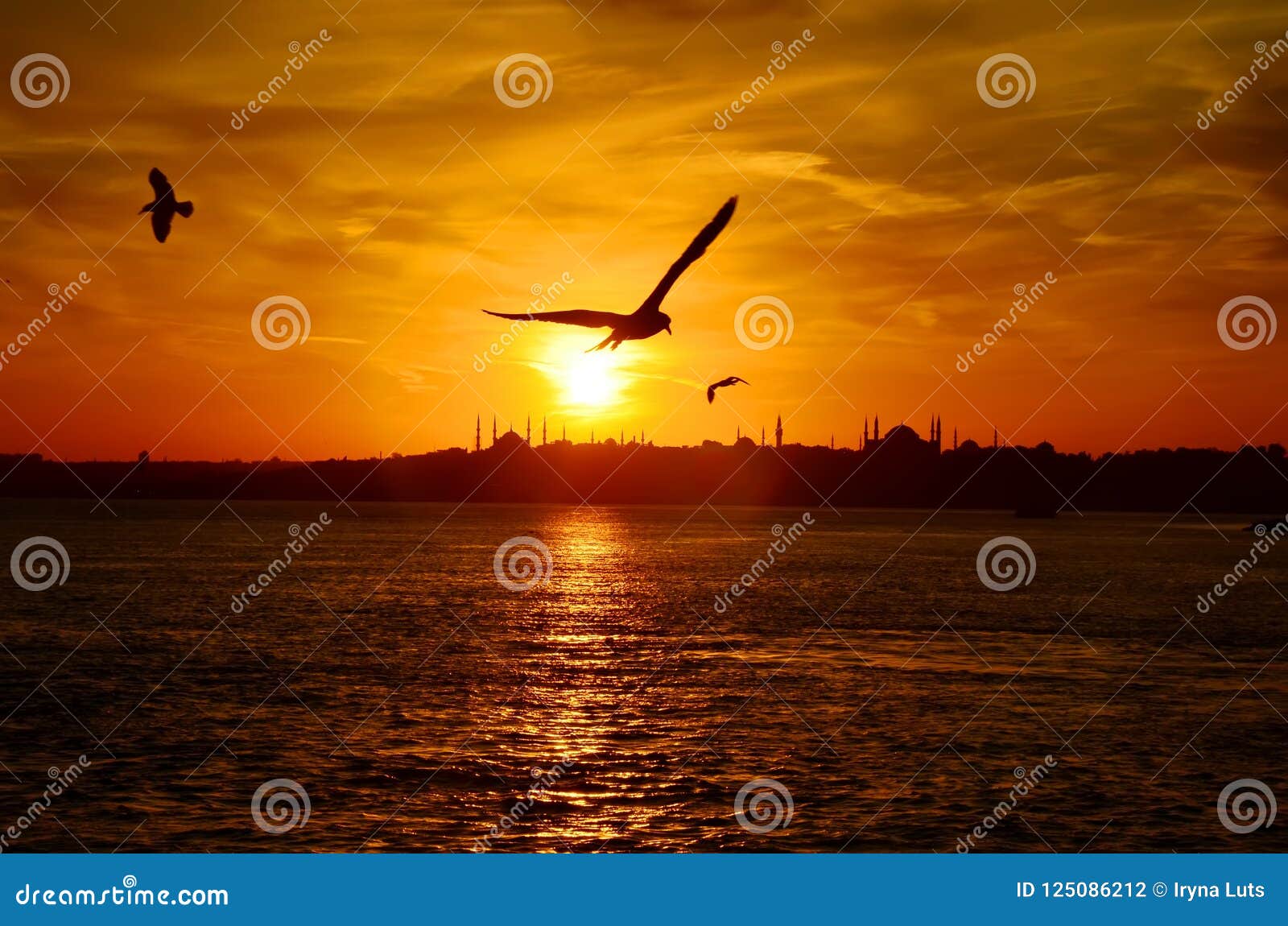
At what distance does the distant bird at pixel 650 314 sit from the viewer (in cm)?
1502

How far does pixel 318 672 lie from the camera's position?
167ft

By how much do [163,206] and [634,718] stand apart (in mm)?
24109

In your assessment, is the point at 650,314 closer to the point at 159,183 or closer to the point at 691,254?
the point at 691,254

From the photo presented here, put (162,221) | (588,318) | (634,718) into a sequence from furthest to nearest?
(634,718) < (162,221) < (588,318)

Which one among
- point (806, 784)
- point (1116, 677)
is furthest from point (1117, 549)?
point (806, 784)

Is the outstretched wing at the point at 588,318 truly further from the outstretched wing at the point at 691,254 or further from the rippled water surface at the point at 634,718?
the rippled water surface at the point at 634,718

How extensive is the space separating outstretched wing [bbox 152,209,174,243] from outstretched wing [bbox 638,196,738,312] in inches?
382

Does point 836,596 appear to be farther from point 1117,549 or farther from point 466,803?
point 1117,549

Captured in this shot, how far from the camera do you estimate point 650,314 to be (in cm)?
1549

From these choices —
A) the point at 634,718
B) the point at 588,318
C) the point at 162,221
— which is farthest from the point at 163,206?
the point at 634,718

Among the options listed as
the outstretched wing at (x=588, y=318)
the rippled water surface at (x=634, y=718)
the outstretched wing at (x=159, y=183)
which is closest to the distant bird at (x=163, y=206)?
the outstretched wing at (x=159, y=183)

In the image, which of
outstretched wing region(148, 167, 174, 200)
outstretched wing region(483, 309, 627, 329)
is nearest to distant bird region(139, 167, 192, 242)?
outstretched wing region(148, 167, 174, 200)

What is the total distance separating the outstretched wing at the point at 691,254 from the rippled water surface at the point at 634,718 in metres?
14.5

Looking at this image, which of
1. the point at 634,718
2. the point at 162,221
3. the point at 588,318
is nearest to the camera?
the point at 588,318
